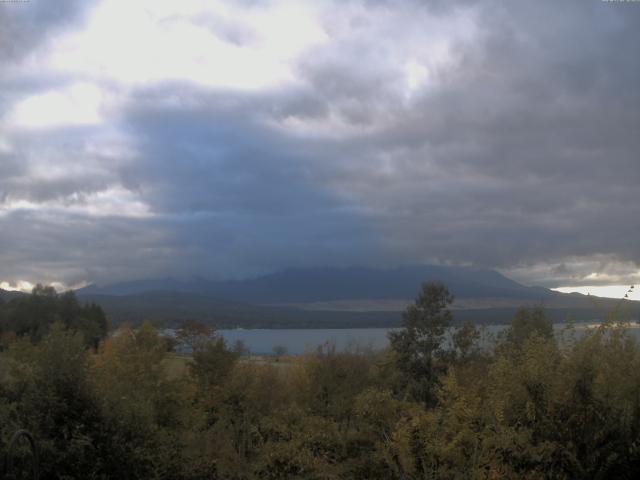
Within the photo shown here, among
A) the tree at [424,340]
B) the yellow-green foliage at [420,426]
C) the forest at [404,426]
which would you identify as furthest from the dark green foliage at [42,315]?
the yellow-green foliage at [420,426]

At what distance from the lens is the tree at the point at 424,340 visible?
112 feet

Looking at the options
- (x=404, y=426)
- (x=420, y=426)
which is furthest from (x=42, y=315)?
(x=420, y=426)

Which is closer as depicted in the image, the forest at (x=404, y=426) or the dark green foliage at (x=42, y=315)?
the forest at (x=404, y=426)

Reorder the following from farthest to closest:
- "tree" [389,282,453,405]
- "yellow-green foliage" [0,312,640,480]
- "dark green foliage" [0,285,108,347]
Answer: "dark green foliage" [0,285,108,347] → "tree" [389,282,453,405] → "yellow-green foliage" [0,312,640,480]

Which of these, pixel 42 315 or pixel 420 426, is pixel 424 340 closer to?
pixel 420 426

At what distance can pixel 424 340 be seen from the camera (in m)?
35.9

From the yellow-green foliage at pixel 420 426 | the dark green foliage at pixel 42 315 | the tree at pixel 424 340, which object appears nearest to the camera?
the yellow-green foliage at pixel 420 426

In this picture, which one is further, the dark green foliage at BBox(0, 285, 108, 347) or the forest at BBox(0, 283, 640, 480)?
the dark green foliage at BBox(0, 285, 108, 347)

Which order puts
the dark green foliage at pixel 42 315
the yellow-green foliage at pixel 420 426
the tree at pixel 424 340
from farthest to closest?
the dark green foliage at pixel 42 315
the tree at pixel 424 340
the yellow-green foliage at pixel 420 426

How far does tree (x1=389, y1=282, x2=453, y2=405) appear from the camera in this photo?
34.2m

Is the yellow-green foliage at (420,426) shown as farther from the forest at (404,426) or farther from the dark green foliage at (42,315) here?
the dark green foliage at (42,315)

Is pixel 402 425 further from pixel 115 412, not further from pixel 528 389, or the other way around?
pixel 115 412

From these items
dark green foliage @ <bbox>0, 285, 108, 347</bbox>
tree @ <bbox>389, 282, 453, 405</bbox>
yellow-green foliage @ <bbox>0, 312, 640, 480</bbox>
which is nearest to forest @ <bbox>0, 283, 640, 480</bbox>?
yellow-green foliage @ <bbox>0, 312, 640, 480</bbox>

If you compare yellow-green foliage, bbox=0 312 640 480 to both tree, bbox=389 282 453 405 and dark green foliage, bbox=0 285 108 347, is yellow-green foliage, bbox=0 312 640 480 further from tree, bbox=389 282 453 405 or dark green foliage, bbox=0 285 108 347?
dark green foliage, bbox=0 285 108 347
